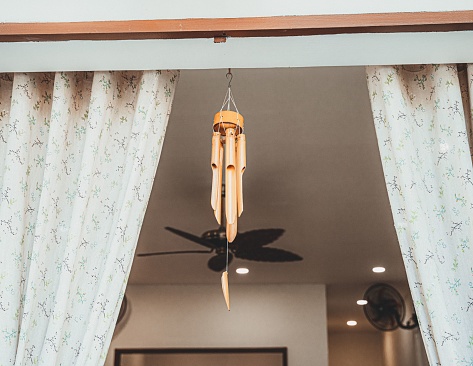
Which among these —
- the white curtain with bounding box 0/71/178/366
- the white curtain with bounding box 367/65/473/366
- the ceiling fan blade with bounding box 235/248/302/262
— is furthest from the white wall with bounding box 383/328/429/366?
the white curtain with bounding box 0/71/178/366

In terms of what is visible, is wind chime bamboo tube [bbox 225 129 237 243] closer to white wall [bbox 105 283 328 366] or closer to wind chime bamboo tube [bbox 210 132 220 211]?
wind chime bamboo tube [bbox 210 132 220 211]

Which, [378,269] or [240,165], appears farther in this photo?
[378,269]

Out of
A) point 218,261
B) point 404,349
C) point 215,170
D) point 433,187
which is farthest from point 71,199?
point 404,349

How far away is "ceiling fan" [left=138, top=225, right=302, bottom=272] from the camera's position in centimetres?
446

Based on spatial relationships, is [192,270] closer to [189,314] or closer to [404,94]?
[189,314]

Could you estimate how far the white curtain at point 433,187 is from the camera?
6.11ft

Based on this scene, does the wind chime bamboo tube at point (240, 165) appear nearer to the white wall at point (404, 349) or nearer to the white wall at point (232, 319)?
the white wall at point (232, 319)

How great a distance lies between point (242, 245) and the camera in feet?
16.1

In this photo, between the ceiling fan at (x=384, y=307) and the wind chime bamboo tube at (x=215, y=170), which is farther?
Result: the ceiling fan at (x=384, y=307)

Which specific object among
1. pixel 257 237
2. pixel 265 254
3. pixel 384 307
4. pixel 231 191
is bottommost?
pixel 231 191

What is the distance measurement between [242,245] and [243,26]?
10.2ft

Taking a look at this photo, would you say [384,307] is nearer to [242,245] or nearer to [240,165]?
[242,245]

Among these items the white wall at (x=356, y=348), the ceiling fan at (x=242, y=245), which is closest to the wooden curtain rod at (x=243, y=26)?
the ceiling fan at (x=242, y=245)

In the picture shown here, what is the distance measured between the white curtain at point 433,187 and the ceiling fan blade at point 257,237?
90.8 inches
